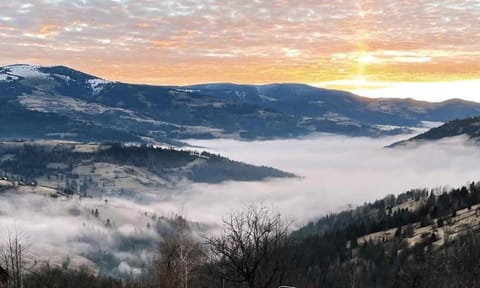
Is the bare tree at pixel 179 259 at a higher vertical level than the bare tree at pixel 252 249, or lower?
lower

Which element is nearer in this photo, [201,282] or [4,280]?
[4,280]

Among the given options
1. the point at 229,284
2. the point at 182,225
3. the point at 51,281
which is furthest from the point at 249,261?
the point at 51,281

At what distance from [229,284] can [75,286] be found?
13491 cm

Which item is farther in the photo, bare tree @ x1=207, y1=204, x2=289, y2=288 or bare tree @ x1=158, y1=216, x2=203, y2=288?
bare tree @ x1=158, y1=216, x2=203, y2=288

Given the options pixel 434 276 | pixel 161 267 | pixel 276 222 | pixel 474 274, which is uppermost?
pixel 276 222

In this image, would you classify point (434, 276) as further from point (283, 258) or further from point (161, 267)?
point (283, 258)

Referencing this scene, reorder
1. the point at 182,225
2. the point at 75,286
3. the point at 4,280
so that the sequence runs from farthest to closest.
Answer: the point at 75,286 → the point at 182,225 → the point at 4,280

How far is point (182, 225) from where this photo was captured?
68000 mm

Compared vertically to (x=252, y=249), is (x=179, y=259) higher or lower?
lower

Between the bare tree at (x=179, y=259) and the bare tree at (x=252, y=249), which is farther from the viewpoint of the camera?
the bare tree at (x=179, y=259)

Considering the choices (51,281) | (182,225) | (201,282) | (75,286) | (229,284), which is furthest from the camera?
(75,286)

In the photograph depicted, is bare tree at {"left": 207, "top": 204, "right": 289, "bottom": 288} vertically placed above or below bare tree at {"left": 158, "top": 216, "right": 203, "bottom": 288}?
above

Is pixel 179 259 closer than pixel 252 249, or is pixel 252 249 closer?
pixel 252 249

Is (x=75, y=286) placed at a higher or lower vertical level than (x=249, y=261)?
lower
